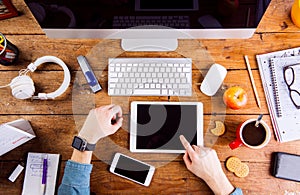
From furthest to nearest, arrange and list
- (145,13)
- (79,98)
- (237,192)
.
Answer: (79,98), (237,192), (145,13)

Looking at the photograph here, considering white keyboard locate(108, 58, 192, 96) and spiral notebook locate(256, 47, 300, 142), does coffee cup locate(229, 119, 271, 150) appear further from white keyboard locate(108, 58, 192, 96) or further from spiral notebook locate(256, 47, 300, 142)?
white keyboard locate(108, 58, 192, 96)

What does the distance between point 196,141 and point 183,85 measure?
0.18 metres

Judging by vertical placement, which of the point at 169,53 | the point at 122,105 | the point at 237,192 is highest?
the point at 169,53

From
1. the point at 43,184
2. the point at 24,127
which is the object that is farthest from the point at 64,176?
the point at 24,127

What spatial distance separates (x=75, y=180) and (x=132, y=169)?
173 millimetres

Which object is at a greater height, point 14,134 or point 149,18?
point 149,18

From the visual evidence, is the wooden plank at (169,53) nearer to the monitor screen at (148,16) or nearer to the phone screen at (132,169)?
the monitor screen at (148,16)

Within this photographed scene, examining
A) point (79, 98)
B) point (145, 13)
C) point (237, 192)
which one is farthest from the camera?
point (79, 98)

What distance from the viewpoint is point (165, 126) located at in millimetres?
1031

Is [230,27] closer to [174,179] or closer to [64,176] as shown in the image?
[174,179]

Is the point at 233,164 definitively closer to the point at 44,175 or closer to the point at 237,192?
the point at 237,192

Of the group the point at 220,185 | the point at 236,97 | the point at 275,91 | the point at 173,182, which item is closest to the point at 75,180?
the point at 173,182

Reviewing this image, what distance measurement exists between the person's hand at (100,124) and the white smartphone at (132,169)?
9 centimetres

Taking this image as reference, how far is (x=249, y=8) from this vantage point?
2.77 feet
